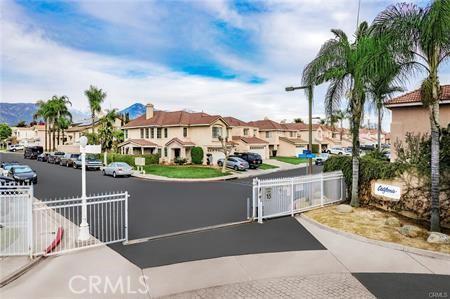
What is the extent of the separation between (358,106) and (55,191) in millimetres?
18830

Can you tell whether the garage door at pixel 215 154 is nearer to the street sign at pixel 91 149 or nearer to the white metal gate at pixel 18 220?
the street sign at pixel 91 149

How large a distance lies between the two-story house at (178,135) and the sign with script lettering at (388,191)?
2748cm

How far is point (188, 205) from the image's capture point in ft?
53.0

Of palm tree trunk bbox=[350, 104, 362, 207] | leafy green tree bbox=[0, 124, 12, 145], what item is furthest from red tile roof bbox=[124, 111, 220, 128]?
leafy green tree bbox=[0, 124, 12, 145]

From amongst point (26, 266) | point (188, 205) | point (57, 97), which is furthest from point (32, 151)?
point (26, 266)

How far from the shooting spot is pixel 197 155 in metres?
40.2

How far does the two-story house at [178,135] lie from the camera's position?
40656 mm

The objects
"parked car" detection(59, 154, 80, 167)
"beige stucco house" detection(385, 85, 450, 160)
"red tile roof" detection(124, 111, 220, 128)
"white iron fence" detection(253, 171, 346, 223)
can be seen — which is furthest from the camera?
"red tile roof" detection(124, 111, 220, 128)

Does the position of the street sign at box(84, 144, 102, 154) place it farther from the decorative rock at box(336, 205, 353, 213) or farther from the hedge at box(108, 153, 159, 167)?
the hedge at box(108, 153, 159, 167)

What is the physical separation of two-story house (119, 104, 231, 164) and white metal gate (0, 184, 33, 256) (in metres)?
31.5

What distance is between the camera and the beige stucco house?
1728 cm

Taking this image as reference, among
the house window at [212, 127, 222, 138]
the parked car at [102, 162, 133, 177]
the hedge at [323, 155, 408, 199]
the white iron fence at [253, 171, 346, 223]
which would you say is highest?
the house window at [212, 127, 222, 138]

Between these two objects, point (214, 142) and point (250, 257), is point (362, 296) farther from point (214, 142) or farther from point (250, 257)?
point (214, 142)

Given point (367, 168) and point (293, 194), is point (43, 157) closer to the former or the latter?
point (293, 194)
